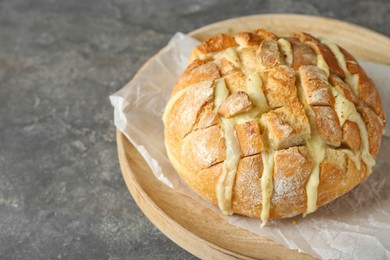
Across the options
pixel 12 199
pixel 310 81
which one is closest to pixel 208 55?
pixel 310 81

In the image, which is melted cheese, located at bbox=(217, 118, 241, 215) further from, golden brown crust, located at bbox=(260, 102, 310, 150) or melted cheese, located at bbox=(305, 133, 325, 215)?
melted cheese, located at bbox=(305, 133, 325, 215)

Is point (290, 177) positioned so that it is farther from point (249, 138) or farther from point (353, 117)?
point (353, 117)

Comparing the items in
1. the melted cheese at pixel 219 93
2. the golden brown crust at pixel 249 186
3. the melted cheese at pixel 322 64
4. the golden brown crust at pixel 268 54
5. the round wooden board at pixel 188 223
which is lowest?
the round wooden board at pixel 188 223

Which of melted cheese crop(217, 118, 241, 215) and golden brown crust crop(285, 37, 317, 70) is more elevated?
golden brown crust crop(285, 37, 317, 70)

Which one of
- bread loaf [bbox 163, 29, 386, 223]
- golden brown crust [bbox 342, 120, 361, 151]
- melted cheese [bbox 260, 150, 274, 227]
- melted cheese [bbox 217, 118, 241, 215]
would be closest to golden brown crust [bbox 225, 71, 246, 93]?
bread loaf [bbox 163, 29, 386, 223]

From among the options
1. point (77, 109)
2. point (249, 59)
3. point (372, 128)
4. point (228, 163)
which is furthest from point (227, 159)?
point (77, 109)

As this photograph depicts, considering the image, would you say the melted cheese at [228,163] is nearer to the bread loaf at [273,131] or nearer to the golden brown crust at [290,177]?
the bread loaf at [273,131]

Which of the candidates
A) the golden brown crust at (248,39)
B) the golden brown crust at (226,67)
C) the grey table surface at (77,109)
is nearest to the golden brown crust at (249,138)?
the golden brown crust at (226,67)
